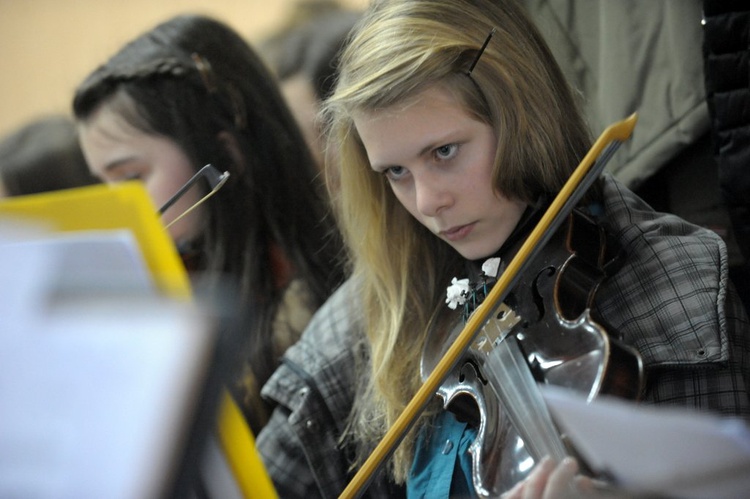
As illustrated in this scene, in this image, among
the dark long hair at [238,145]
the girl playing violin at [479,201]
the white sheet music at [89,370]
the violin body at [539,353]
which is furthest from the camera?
the dark long hair at [238,145]

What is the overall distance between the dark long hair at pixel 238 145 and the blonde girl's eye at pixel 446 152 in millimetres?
465

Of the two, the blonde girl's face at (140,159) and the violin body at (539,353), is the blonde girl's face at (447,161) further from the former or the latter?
the blonde girl's face at (140,159)

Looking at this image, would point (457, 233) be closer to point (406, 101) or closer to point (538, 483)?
point (406, 101)

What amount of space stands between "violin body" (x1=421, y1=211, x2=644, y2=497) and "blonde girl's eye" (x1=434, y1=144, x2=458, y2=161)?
11 cm

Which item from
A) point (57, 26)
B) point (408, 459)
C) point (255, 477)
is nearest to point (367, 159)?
point (408, 459)

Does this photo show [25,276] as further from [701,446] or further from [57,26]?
[57,26]

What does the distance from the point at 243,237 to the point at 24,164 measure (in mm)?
629

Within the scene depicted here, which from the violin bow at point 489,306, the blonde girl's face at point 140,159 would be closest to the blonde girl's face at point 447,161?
the violin bow at point 489,306

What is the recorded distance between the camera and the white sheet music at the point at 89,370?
0.45m

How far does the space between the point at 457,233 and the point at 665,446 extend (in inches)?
17.7

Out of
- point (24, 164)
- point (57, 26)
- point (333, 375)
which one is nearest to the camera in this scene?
point (333, 375)

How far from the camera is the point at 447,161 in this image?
92 centimetres

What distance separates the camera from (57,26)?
6.91 feet

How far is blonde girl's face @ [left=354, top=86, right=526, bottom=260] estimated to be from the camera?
0.90 metres
